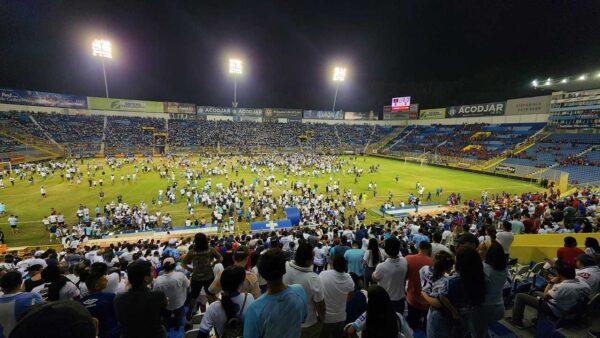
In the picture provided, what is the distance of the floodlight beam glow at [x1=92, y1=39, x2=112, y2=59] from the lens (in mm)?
53719

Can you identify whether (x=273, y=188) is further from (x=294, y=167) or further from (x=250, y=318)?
(x=250, y=318)

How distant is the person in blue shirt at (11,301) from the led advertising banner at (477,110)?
6887 centimetres

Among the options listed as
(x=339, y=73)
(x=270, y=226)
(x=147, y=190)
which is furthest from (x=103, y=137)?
(x=339, y=73)

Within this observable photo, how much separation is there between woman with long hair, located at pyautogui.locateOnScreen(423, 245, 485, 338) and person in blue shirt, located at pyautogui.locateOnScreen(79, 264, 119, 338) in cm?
417

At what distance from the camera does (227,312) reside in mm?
2867

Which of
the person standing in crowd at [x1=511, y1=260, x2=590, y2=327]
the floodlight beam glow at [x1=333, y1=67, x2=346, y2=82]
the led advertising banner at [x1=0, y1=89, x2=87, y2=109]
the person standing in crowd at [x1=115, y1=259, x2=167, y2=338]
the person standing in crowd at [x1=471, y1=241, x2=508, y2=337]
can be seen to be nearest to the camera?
the person standing in crowd at [x1=115, y1=259, x2=167, y2=338]

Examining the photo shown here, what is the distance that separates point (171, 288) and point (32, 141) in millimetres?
56100

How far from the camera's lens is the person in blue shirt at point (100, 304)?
3.71 metres

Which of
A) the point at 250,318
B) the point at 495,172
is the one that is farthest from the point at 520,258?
the point at 495,172

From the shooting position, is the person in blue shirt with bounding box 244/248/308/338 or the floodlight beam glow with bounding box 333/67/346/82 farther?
the floodlight beam glow with bounding box 333/67/346/82

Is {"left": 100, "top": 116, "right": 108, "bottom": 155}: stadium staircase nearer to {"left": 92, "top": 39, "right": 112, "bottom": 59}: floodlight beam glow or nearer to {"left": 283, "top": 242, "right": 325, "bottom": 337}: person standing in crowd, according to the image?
{"left": 92, "top": 39, "right": 112, "bottom": 59}: floodlight beam glow

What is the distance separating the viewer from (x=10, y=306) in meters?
3.54

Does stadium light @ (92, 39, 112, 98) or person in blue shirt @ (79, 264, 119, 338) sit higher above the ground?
stadium light @ (92, 39, 112, 98)

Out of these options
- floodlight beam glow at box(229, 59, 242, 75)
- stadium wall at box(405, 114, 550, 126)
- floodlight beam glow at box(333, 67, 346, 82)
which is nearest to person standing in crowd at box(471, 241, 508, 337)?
stadium wall at box(405, 114, 550, 126)
